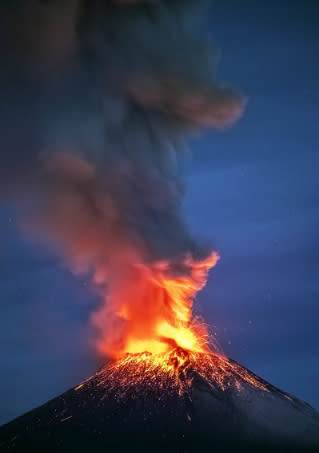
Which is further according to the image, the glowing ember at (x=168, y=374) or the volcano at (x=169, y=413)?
the glowing ember at (x=168, y=374)

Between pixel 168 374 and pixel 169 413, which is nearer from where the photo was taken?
pixel 169 413

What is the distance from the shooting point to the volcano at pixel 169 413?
202 ft

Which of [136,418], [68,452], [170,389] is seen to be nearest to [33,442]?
[68,452]

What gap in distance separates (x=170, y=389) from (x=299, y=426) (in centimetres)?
1369

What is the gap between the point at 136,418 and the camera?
64.9m

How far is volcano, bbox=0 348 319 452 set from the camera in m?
61.6

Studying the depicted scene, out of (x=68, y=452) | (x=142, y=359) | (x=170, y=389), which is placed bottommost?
(x=68, y=452)

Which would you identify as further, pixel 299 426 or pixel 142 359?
pixel 142 359

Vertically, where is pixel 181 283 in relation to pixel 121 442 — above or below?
above

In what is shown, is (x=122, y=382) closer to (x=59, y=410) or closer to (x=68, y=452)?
(x=59, y=410)

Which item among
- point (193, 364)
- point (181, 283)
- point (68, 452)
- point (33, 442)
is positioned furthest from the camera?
point (193, 364)

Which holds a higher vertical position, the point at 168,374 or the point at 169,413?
the point at 168,374

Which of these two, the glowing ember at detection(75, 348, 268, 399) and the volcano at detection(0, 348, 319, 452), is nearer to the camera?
the volcano at detection(0, 348, 319, 452)

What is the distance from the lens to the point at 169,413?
214 feet
